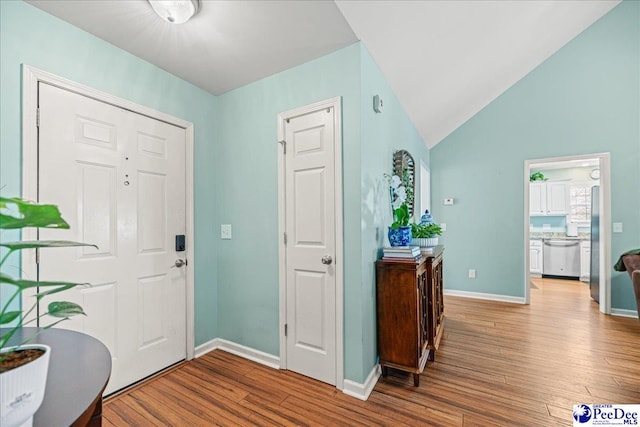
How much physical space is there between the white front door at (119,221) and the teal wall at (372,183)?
156 centimetres

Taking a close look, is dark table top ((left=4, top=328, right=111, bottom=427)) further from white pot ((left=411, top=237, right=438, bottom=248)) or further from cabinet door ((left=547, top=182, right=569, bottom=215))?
cabinet door ((left=547, top=182, right=569, bottom=215))

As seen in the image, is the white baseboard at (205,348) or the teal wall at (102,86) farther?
the white baseboard at (205,348)

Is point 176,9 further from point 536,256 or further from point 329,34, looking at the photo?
point 536,256

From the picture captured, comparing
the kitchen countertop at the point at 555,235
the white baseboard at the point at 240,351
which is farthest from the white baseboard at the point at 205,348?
the kitchen countertop at the point at 555,235

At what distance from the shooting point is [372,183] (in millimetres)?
2164

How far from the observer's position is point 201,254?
8.37 ft

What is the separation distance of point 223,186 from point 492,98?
4.25 meters

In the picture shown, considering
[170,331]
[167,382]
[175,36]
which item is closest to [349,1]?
[175,36]

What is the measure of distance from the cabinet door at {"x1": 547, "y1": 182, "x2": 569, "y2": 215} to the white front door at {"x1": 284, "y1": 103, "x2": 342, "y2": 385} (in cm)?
625

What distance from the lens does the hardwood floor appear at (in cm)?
172

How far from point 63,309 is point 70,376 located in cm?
25

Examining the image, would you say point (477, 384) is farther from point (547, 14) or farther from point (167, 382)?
point (547, 14)

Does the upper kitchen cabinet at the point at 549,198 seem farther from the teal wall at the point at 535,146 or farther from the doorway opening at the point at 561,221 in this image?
the teal wall at the point at 535,146

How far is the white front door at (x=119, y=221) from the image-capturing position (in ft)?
5.64
